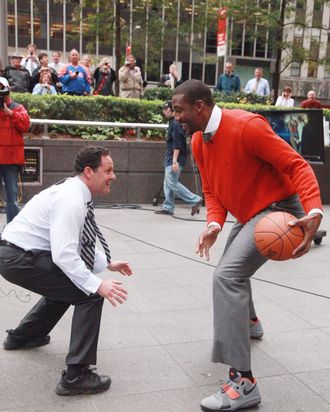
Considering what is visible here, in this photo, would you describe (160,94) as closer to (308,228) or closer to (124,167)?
(124,167)

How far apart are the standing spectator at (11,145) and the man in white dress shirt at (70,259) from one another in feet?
13.4

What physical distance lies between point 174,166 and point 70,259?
19.8 feet

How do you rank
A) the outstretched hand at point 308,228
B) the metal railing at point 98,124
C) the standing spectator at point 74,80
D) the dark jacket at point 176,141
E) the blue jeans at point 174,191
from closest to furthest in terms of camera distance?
the outstretched hand at point 308,228 → the dark jacket at point 176,141 → the blue jeans at point 174,191 → the metal railing at point 98,124 → the standing spectator at point 74,80

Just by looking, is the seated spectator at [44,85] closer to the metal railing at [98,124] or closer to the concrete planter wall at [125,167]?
the metal railing at [98,124]

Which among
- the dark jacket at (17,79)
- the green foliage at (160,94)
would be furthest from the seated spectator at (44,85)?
the green foliage at (160,94)

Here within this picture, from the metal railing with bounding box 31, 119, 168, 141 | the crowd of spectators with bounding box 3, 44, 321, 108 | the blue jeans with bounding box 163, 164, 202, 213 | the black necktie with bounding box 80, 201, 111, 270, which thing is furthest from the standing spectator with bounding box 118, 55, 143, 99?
the black necktie with bounding box 80, 201, 111, 270

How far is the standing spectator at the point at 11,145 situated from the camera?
760 centimetres

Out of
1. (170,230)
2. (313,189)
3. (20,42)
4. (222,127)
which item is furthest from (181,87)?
(20,42)

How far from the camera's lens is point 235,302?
3387 mm

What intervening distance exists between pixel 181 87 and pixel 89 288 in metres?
1.35

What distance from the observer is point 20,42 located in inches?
1905

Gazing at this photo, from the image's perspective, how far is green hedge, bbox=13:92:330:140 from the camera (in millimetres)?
10148

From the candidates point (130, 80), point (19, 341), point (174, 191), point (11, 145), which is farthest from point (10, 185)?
point (130, 80)

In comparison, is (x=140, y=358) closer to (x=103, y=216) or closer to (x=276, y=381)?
(x=276, y=381)
